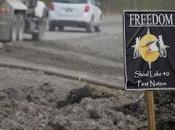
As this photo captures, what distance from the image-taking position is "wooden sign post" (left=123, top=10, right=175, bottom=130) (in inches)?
377

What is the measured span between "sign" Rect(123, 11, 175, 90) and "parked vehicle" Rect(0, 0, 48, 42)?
50.4 ft

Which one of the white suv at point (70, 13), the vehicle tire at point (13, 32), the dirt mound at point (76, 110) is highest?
the white suv at point (70, 13)

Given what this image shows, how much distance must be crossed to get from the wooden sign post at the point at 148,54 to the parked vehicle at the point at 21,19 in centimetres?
1538

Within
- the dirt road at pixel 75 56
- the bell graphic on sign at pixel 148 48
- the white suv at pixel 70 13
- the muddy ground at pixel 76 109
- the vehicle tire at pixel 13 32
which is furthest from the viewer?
the white suv at pixel 70 13

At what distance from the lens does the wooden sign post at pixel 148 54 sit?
9.58m

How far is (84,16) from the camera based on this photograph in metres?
38.2

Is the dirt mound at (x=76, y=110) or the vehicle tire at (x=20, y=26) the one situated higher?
the vehicle tire at (x=20, y=26)

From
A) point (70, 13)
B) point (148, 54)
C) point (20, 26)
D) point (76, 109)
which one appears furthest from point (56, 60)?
point (70, 13)

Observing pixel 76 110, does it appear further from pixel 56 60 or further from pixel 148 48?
pixel 56 60

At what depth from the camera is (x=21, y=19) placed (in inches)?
1081

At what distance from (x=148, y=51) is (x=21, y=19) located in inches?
715

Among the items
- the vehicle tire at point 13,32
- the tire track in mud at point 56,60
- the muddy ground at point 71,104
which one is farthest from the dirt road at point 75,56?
the vehicle tire at point 13,32

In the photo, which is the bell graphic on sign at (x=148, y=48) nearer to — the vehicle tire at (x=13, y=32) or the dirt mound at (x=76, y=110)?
the dirt mound at (x=76, y=110)

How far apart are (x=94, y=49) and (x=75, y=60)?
5654mm
